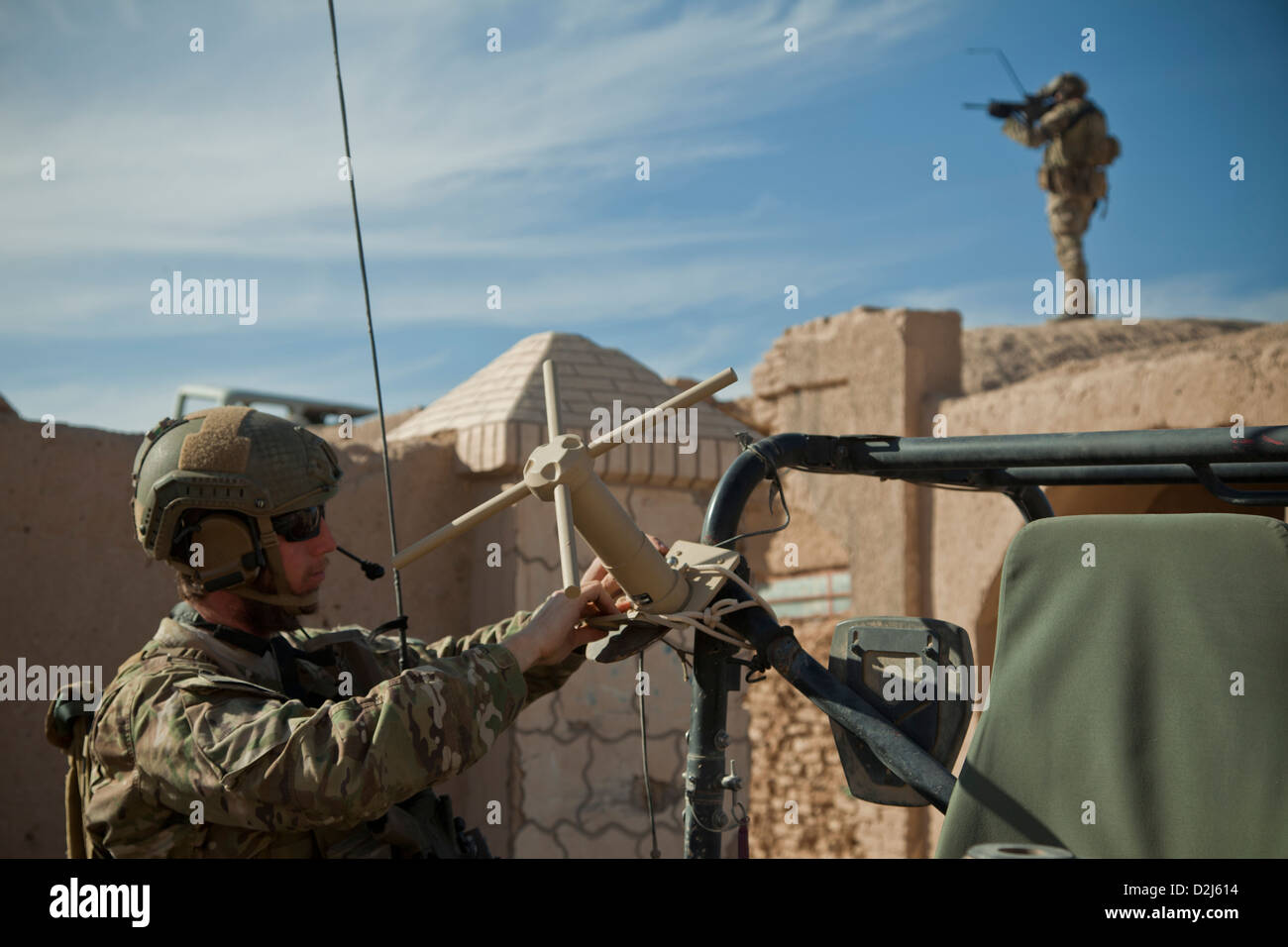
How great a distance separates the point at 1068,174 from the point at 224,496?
2111 centimetres

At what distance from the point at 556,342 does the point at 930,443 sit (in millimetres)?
2959

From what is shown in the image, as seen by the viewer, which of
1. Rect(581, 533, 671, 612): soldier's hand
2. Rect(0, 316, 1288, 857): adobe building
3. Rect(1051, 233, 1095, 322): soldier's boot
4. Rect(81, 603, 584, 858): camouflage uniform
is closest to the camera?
Rect(81, 603, 584, 858): camouflage uniform

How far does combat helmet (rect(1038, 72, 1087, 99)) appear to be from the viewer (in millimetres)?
20938

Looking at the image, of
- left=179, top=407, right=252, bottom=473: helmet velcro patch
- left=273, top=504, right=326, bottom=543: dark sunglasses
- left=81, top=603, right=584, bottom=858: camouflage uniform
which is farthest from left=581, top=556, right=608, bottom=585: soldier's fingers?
left=179, top=407, right=252, bottom=473: helmet velcro patch

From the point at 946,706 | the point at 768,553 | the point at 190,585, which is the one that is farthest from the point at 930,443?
the point at 768,553

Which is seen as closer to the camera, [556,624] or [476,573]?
[556,624]

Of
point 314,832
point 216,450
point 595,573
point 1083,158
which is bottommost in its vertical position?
point 314,832

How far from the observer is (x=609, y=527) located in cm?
192

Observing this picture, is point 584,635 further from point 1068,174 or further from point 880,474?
point 1068,174

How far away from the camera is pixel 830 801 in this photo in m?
9.56

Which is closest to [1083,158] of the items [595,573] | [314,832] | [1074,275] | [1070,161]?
[1070,161]

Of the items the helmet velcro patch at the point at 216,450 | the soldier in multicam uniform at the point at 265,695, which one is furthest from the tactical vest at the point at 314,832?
the helmet velcro patch at the point at 216,450

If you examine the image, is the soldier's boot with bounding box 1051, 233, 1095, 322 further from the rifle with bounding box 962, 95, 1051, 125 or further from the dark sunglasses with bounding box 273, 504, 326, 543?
the dark sunglasses with bounding box 273, 504, 326, 543
